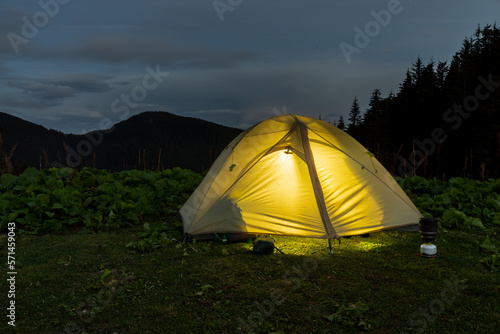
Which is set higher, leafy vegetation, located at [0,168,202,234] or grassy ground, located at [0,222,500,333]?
leafy vegetation, located at [0,168,202,234]

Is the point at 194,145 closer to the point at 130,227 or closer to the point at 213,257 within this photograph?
the point at 130,227

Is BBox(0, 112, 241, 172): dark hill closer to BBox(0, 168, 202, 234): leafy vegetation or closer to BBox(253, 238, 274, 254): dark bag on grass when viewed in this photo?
BBox(0, 168, 202, 234): leafy vegetation

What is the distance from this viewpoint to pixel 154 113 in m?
33.2

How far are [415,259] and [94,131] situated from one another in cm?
760

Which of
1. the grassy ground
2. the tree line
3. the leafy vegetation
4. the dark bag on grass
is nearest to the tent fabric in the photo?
the grassy ground

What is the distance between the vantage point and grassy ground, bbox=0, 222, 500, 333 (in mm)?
3732

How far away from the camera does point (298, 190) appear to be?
6.36 meters

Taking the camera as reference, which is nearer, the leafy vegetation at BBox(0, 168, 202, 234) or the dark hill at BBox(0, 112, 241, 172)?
the leafy vegetation at BBox(0, 168, 202, 234)

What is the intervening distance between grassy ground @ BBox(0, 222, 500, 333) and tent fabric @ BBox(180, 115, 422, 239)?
0.33 meters

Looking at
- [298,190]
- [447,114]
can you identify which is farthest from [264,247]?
[447,114]

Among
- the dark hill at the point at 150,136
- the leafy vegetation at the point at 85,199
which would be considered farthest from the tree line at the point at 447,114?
the leafy vegetation at the point at 85,199

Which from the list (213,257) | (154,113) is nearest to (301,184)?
(213,257)

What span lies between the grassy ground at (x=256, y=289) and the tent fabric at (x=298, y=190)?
33 centimetres

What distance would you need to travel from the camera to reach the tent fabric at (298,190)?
6.19m
